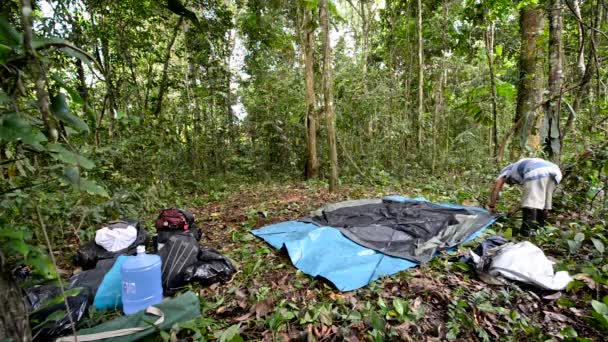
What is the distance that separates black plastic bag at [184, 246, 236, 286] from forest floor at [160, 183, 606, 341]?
74 mm

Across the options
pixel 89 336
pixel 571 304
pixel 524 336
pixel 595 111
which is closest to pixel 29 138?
pixel 89 336

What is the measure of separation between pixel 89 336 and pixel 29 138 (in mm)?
1349

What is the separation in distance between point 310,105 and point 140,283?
5.32 meters

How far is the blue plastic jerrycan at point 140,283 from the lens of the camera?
2156mm

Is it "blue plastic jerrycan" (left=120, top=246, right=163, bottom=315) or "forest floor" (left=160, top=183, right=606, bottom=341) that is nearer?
"forest floor" (left=160, top=183, right=606, bottom=341)

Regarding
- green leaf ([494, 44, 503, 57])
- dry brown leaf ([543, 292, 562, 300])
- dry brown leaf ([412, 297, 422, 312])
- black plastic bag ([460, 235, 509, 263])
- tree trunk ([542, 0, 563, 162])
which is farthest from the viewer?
green leaf ([494, 44, 503, 57])

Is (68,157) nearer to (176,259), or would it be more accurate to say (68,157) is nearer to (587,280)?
(176,259)

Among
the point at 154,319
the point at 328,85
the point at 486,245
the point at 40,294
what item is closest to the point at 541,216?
the point at 486,245

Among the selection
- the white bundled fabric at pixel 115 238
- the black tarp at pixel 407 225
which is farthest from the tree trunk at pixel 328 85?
the white bundled fabric at pixel 115 238

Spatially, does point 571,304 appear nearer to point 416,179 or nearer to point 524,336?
point 524,336

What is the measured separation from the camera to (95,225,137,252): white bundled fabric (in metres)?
2.87

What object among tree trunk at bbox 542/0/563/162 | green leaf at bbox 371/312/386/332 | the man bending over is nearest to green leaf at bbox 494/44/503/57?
tree trunk at bbox 542/0/563/162

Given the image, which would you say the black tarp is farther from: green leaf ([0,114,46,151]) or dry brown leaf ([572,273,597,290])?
green leaf ([0,114,46,151])

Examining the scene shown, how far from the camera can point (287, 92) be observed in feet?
25.4
